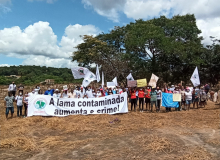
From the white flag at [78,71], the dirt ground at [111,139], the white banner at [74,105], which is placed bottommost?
the dirt ground at [111,139]

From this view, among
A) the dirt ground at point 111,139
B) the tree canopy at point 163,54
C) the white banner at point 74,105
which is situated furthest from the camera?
the tree canopy at point 163,54

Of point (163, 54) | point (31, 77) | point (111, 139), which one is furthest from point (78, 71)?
point (31, 77)

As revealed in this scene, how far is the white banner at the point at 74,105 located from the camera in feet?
36.9

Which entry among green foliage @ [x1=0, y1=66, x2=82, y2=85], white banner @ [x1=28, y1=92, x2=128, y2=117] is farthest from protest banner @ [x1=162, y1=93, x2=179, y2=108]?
green foliage @ [x1=0, y1=66, x2=82, y2=85]

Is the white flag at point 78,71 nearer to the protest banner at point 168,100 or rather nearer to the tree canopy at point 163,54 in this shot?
the protest banner at point 168,100

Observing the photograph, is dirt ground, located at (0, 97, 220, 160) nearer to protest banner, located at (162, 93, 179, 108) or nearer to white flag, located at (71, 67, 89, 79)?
protest banner, located at (162, 93, 179, 108)

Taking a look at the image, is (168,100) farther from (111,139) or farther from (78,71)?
(111,139)

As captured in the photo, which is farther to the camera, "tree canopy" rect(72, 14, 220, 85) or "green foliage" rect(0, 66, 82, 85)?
"green foliage" rect(0, 66, 82, 85)

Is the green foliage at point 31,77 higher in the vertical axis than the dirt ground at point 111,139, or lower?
higher

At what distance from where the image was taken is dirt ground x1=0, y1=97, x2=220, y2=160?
5.77 meters

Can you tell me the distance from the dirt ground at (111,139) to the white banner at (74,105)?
0.96 metres

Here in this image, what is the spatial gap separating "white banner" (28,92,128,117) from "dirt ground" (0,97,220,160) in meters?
0.96

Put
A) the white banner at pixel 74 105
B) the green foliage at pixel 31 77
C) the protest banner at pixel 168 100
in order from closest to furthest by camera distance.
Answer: the white banner at pixel 74 105
the protest banner at pixel 168 100
the green foliage at pixel 31 77

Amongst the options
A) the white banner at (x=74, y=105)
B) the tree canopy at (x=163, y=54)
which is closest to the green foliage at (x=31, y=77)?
the tree canopy at (x=163, y=54)
